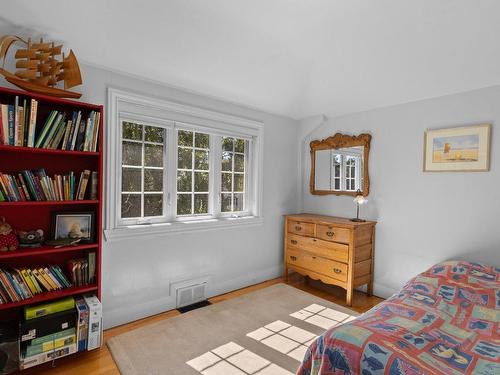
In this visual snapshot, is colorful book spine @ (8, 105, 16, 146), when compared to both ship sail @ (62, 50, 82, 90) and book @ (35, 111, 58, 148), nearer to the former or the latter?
book @ (35, 111, 58, 148)

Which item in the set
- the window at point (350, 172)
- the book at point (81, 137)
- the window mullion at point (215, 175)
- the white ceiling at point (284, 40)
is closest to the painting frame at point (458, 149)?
the white ceiling at point (284, 40)

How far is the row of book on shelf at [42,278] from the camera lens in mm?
1820

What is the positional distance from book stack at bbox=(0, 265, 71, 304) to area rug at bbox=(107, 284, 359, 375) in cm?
65

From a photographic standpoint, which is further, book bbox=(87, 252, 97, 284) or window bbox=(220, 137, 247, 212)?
window bbox=(220, 137, 247, 212)

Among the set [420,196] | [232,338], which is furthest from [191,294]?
[420,196]

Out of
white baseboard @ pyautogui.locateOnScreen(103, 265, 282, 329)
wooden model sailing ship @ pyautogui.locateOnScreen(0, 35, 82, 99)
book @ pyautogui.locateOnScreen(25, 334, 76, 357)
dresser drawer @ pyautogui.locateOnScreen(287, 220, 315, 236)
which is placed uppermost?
wooden model sailing ship @ pyautogui.locateOnScreen(0, 35, 82, 99)

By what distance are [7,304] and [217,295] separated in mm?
1866

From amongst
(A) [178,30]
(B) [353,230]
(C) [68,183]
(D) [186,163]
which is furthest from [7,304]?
(B) [353,230]

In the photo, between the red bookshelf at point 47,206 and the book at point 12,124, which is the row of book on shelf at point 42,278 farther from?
the book at point 12,124

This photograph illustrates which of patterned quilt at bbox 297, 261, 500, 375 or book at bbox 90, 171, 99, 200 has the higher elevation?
book at bbox 90, 171, 99, 200

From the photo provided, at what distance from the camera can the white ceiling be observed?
2018mm

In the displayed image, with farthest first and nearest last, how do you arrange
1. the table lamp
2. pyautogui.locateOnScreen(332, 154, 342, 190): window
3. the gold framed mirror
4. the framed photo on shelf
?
pyautogui.locateOnScreen(332, 154, 342, 190): window < the gold framed mirror < the table lamp < the framed photo on shelf

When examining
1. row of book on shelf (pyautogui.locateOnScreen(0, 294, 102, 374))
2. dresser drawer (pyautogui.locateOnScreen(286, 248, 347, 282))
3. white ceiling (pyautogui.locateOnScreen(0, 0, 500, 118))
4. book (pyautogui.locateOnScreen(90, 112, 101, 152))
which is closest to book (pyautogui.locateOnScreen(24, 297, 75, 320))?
row of book on shelf (pyautogui.locateOnScreen(0, 294, 102, 374))

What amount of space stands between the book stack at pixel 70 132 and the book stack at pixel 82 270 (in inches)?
32.8
